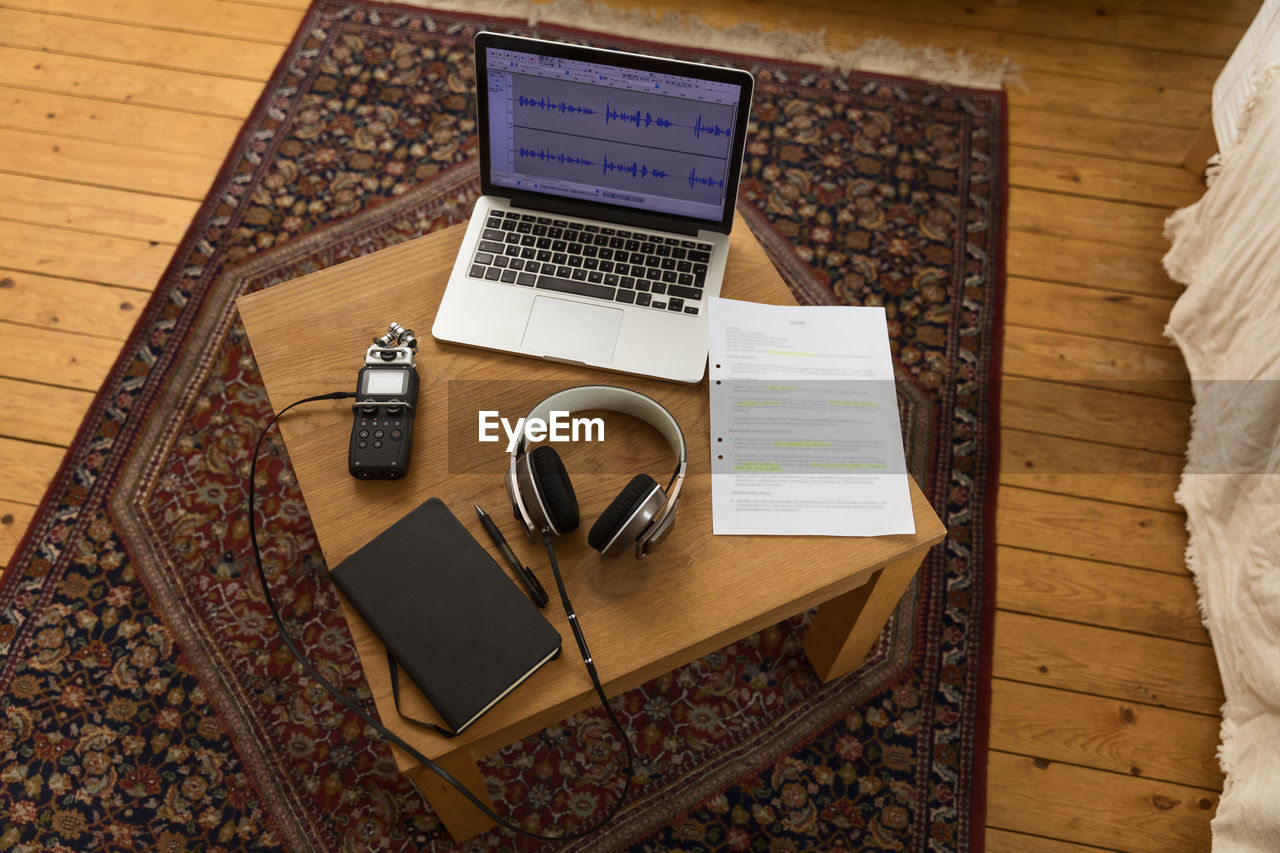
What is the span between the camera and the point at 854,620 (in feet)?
4.31

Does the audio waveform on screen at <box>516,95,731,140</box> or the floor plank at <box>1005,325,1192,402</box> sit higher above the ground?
the audio waveform on screen at <box>516,95,731,140</box>

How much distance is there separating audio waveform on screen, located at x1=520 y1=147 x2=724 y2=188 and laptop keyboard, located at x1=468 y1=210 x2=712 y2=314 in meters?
0.08

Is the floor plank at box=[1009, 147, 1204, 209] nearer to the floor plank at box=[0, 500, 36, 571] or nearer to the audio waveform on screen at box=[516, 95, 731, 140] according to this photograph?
the audio waveform on screen at box=[516, 95, 731, 140]

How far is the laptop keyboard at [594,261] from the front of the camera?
1178 mm

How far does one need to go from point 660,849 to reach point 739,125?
44.8 inches

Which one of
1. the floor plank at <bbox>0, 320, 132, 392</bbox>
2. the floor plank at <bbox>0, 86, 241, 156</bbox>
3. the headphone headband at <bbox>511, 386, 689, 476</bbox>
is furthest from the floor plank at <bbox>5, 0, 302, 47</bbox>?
the headphone headband at <bbox>511, 386, 689, 476</bbox>

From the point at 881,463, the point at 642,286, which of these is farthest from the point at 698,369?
the point at 881,463

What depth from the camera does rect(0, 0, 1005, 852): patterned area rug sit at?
1.45 meters

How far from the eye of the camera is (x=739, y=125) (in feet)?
3.57

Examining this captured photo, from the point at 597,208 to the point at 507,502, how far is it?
1.44 ft

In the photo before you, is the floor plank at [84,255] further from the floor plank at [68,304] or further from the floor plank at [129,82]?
the floor plank at [129,82]

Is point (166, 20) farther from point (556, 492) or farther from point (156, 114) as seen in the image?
point (556, 492)

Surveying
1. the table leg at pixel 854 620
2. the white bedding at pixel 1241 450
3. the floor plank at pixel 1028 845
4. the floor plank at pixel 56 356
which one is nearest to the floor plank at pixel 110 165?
the floor plank at pixel 56 356

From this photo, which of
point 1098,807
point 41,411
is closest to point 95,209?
point 41,411
